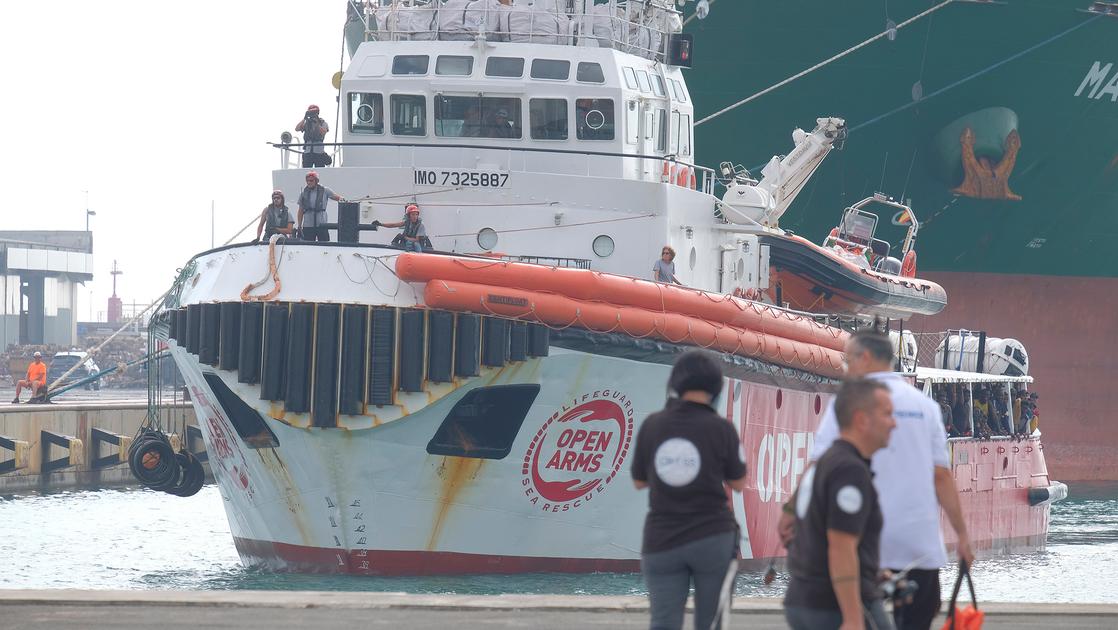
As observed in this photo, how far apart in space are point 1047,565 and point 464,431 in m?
13.4

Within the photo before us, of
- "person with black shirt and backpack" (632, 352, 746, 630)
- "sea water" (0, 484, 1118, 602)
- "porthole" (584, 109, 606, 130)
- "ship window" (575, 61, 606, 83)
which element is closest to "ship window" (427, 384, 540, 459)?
"sea water" (0, 484, 1118, 602)

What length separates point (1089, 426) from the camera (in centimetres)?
3775

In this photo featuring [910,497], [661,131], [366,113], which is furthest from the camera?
[661,131]

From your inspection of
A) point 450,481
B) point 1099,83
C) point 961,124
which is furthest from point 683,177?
point 1099,83

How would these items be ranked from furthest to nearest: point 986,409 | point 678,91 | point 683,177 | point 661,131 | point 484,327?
point 986,409 → point 678,91 → point 661,131 → point 683,177 → point 484,327

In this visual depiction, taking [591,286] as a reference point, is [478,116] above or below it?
above

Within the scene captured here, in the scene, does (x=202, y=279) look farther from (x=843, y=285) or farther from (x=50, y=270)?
(x=50, y=270)

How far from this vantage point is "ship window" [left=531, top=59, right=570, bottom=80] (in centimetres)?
1997

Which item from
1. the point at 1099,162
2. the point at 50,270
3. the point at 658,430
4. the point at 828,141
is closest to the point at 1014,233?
the point at 1099,162

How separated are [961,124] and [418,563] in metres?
25.3

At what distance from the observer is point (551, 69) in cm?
1998

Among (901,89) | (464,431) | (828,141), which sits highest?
(901,89)

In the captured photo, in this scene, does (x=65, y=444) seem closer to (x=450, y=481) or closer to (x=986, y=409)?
(x=986, y=409)

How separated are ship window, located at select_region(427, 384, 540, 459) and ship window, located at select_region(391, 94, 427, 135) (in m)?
4.97
